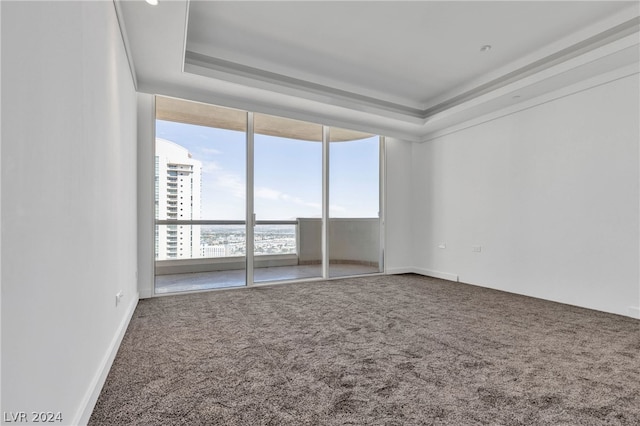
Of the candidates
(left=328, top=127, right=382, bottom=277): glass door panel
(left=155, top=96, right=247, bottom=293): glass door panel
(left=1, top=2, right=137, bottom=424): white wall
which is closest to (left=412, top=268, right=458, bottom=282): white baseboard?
(left=328, top=127, right=382, bottom=277): glass door panel

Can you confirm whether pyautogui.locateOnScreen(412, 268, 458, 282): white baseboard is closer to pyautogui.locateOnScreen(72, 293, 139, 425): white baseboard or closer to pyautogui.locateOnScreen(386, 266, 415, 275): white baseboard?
pyautogui.locateOnScreen(386, 266, 415, 275): white baseboard

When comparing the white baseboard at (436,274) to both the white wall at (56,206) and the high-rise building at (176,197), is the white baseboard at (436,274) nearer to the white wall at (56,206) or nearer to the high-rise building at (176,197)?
the high-rise building at (176,197)

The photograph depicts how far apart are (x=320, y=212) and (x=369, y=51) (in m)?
2.53

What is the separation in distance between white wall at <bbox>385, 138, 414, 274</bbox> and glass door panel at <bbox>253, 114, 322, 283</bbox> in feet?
4.61

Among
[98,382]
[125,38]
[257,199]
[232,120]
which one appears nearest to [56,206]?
[98,382]

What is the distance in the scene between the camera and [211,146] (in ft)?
15.0

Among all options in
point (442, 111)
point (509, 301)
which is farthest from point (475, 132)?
point (509, 301)

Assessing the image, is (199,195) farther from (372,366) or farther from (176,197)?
(372,366)

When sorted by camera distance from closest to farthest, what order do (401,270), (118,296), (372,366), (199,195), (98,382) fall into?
1. (98,382)
2. (372,366)
3. (118,296)
4. (199,195)
5. (401,270)

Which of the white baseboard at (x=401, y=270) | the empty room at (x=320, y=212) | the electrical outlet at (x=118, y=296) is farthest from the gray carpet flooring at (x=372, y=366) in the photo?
the white baseboard at (x=401, y=270)

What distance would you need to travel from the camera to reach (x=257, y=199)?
4832 millimetres

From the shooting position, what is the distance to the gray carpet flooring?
164 centimetres

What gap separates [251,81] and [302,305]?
9.32 ft

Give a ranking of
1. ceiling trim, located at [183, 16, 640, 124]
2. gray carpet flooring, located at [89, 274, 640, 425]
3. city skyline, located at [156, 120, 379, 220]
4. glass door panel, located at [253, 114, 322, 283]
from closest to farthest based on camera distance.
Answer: gray carpet flooring, located at [89, 274, 640, 425] → ceiling trim, located at [183, 16, 640, 124] → city skyline, located at [156, 120, 379, 220] → glass door panel, located at [253, 114, 322, 283]
